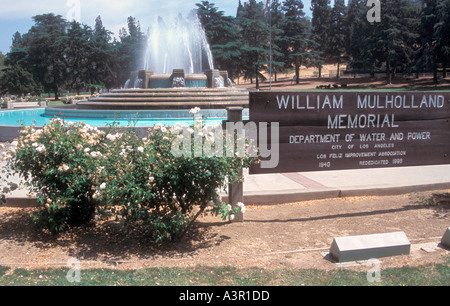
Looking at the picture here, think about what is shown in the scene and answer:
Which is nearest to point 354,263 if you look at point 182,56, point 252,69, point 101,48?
point 182,56

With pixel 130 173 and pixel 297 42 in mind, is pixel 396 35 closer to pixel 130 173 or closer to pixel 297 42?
pixel 297 42

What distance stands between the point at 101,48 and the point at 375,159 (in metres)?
63.8

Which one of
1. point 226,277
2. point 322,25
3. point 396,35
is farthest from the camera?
point 322,25

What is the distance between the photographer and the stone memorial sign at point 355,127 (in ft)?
18.4

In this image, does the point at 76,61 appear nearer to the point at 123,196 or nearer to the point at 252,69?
the point at 252,69

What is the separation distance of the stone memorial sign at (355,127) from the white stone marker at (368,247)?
1589 mm

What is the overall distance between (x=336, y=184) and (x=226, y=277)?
4375 mm

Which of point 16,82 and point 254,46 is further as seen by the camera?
point 254,46

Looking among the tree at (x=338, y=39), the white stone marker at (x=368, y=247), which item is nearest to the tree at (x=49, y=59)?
the tree at (x=338, y=39)

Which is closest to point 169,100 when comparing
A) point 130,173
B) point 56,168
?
point 56,168

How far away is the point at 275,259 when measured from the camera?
4.35 m

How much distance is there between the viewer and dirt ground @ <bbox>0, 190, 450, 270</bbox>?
430 cm

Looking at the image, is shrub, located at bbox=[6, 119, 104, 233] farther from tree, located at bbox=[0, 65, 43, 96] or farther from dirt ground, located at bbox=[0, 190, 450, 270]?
tree, located at bbox=[0, 65, 43, 96]

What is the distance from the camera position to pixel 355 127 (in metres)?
5.95
